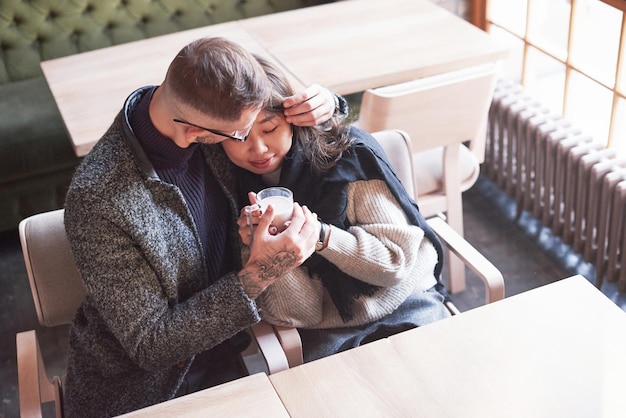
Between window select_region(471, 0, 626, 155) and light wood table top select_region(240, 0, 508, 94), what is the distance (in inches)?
13.2

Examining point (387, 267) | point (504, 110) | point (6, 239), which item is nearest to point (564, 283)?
point (387, 267)

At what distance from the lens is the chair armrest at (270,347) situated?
181cm

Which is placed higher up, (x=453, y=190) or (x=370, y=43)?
(x=370, y=43)

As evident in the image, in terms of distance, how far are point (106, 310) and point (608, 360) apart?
995 mm

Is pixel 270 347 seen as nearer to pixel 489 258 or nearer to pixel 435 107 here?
pixel 435 107

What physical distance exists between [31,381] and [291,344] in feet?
1.92

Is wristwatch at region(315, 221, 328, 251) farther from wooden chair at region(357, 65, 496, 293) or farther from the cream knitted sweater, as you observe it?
wooden chair at region(357, 65, 496, 293)

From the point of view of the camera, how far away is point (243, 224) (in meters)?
1.76

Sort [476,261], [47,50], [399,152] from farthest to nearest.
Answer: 1. [47,50]
2. [399,152]
3. [476,261]

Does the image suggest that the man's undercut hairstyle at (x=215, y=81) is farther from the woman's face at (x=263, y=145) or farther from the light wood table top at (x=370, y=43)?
the light wood table top at (x=370, y=43)

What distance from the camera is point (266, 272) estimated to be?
1730mm

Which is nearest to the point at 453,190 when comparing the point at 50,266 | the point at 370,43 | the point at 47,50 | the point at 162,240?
the point at 370,43

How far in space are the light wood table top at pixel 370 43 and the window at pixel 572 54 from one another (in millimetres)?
335

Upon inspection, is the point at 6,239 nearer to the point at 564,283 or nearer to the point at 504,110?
the point at 504,110
